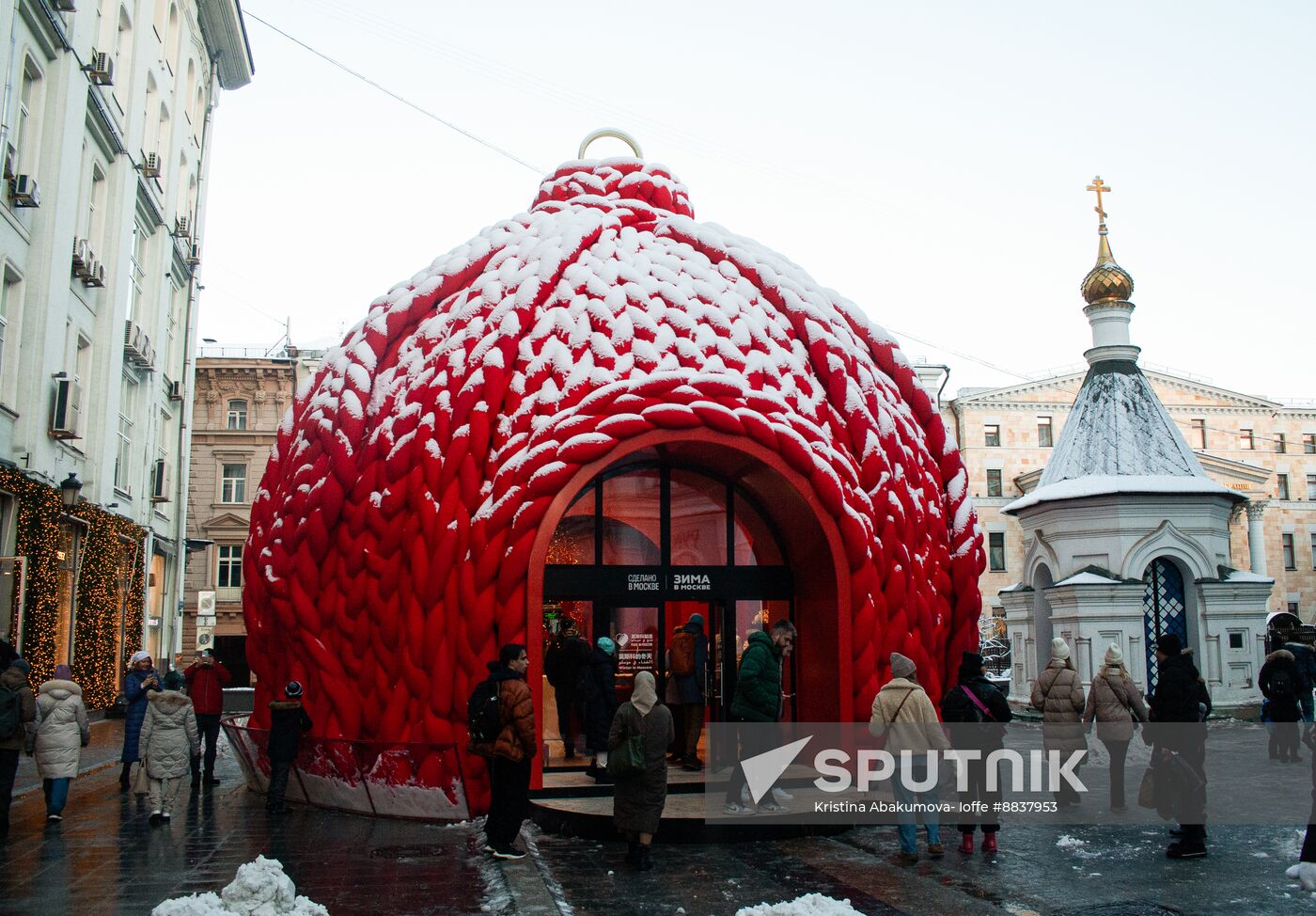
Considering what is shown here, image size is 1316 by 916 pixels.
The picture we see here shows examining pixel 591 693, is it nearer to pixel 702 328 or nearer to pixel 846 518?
pixel 846 518

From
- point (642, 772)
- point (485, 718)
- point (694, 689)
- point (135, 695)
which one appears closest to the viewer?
point (642, 772)

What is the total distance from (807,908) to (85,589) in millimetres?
17257

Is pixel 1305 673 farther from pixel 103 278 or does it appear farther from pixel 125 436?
pixel 125 436

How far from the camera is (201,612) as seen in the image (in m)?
25.7

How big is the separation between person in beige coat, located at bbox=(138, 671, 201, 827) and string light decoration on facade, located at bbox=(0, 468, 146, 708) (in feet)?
21.7

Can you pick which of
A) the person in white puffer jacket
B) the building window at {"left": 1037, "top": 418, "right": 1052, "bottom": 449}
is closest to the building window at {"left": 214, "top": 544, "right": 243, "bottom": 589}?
the person in white puffer jacket

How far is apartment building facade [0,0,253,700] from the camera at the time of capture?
52.8ft

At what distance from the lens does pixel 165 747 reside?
395 inches

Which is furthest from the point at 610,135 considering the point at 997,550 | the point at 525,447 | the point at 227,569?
the point at 997,550

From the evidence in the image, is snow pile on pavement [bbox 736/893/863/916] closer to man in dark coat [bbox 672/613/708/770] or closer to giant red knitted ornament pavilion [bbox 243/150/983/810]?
giant red knitted ornament pavilion [bbox 243/150/983/810]

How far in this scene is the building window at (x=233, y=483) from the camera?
40.8 m

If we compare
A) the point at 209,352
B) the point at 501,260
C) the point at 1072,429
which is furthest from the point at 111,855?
the point at 209,352

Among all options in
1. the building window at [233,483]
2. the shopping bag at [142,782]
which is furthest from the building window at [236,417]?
the shopping bag at [142,782]

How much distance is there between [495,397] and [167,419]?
20755 mm
